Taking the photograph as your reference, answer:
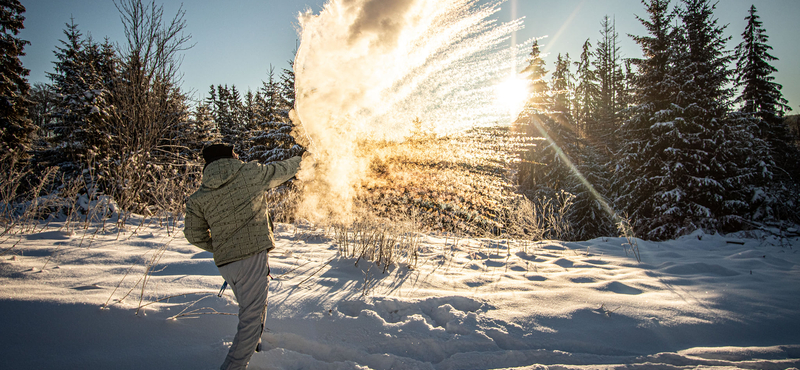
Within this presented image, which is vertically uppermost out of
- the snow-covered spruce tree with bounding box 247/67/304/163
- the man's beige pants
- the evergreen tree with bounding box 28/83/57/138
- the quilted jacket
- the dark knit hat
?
the evergreen tree with bounding box 28/83/57/138

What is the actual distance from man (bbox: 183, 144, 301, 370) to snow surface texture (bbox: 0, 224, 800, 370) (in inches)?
14.5

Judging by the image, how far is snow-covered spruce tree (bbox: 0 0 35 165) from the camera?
15680 mm

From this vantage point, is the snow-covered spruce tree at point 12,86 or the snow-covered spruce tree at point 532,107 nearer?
the snow-covered spruce tree at point 12,86

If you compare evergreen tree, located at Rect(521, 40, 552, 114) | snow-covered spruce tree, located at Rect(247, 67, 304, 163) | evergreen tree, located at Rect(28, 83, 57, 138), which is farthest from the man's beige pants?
evergreen tree, located at Rect(521, 40, 552, 114)

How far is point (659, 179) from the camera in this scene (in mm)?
12812

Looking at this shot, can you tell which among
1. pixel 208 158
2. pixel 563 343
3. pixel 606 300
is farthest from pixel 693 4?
pixel 208 158

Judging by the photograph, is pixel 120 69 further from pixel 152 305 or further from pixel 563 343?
pixel 563 343

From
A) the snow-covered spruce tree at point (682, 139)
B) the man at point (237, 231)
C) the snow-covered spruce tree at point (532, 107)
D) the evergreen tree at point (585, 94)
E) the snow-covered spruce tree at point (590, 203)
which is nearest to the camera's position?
the man at point (237, 231)

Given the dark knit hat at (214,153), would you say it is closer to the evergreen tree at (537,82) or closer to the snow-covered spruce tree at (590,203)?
the snow-covered spruce tree at (590,203)

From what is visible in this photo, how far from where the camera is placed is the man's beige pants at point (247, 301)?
196 centimetres

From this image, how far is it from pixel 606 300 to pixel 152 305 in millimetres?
4238

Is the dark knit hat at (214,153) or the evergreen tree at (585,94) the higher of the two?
the evergreen tree at (585,94)

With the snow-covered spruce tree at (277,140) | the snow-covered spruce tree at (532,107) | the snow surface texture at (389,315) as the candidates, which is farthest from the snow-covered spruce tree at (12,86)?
the snow-covered spruce tree at (532,107)

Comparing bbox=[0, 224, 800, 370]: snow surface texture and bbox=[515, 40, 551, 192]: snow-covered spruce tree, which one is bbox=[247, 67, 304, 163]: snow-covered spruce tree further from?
bbox=[515, 40, 551, 192]: snow-covered spruce tree
